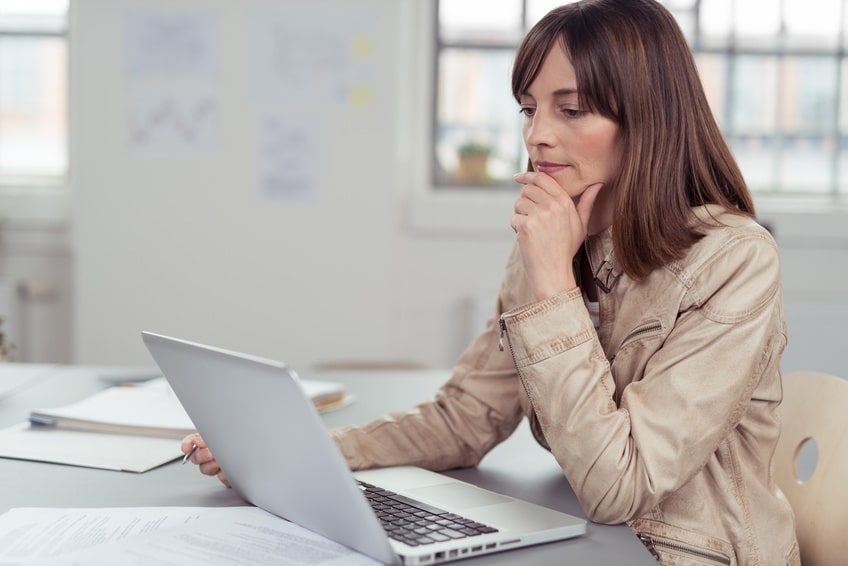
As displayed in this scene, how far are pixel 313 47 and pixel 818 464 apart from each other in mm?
2700

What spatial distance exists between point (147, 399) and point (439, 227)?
2223mm

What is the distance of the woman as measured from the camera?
1072 mm

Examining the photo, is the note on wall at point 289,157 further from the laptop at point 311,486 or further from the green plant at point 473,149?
the laptop at point 311,486

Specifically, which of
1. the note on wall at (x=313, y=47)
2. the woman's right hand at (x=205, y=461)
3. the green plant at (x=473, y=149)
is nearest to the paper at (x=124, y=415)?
the woman's right hand at (x=205, y=461)

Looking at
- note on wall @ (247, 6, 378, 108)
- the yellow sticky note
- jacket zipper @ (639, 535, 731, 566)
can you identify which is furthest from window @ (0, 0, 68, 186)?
jacket zipper @ (639, 535, 731, 566)

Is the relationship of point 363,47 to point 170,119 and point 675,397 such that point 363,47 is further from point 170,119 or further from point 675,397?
point 675,397

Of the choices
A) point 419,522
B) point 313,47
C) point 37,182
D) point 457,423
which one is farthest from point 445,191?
point 419,522

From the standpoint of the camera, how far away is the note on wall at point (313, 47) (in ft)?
11.8

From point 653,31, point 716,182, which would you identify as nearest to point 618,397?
point 716,182

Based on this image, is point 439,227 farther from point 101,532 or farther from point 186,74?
point 101,532

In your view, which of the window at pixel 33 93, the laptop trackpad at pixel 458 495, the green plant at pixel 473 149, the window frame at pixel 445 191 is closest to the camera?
the laptop trackpad at pixel 458 495

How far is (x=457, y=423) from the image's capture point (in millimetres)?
1328

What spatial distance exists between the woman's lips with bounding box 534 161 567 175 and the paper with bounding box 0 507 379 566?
1.76ft

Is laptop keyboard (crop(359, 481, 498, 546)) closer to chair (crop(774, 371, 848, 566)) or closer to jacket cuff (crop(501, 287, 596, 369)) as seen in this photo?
jacket cuff (crop(501, 287, 596, 369))
